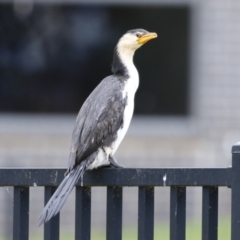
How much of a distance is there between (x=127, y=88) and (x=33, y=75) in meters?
5.82

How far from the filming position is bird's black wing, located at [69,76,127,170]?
4105 mm

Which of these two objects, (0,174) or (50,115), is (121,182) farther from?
(50,115)

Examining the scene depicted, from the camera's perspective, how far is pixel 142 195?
3.37 m

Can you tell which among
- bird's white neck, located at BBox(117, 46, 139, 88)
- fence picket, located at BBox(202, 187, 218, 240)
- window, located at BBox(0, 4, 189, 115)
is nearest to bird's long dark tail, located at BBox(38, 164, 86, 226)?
fence picket, located at BBox(202, 187, 218, 240)

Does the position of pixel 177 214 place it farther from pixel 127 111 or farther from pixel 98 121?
pixel 127 111

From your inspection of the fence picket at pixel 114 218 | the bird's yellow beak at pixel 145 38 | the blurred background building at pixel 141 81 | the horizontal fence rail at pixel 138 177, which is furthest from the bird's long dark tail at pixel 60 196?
the blurred background building at pixel 141 81

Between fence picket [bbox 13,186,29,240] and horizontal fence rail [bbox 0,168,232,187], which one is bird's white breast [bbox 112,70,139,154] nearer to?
horizontal fence rail [bbox 0,168,232,187]

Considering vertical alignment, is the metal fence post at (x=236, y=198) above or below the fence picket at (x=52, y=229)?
above

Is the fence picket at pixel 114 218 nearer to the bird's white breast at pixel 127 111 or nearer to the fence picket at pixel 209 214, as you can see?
the fence picket at pixel 209 214

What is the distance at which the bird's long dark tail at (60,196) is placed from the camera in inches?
129

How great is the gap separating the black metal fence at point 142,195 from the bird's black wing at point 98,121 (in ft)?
1.92

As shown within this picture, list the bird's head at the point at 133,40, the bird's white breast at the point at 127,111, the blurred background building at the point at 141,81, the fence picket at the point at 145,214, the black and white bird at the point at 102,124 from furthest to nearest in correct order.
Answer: the blurred background building at the point at 141,81 < the bird's head at the point at 133,40 < the bird's white breast at the point at 127,111 < the black and white bird at the point at 102,124 < the fence picket at the point at 145,214

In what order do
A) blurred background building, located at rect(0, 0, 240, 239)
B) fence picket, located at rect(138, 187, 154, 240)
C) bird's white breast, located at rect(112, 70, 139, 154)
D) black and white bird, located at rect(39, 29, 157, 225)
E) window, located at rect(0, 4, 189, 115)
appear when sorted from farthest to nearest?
window, located at rect(0, 4, 189, 115) < blurred background building, located at rect(0, 0, 240, 239) < bird's white breast, located at rect(112, 70, 139, 154) < black and white bird, located at rect(39, 29, 157, 225) < fence picket, located at rect(138, 187, 154, 240)

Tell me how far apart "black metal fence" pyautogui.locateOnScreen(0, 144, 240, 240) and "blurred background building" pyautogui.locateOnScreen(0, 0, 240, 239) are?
263 inches
